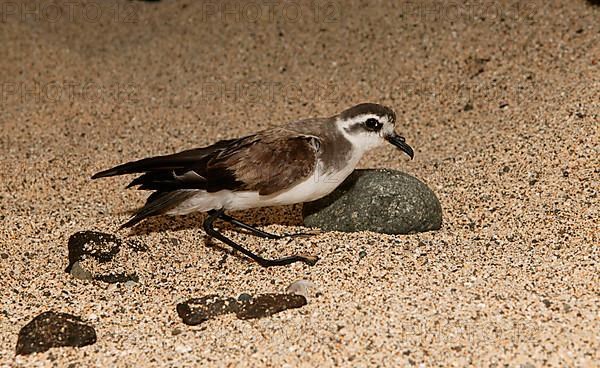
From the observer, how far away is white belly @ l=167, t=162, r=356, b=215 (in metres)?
4.32

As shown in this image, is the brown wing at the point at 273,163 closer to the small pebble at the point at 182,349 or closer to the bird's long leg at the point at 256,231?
the bird's long leg at the point at 256,231

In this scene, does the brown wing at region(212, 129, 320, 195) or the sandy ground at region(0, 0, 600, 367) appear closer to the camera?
the sandy ground at region(0, 0, 600, 367)

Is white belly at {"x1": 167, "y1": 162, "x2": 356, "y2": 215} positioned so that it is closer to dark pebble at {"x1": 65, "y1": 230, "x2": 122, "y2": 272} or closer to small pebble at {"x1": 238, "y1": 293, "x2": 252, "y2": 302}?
dark pebble at {"x1": 65, "y1": 230, "x2": 122, "y2": 272}

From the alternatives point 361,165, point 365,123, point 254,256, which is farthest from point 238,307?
point 361,165

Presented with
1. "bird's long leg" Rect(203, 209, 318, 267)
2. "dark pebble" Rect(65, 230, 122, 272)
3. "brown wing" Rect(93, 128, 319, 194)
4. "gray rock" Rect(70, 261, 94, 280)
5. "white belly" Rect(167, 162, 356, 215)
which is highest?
"brown wing" Rect(93, 128, 319, 194)

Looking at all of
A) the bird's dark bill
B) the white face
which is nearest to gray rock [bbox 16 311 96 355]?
the white face

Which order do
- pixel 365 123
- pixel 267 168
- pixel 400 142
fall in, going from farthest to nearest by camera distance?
pixel 400 142
pixel 365 123
pixel 267 168

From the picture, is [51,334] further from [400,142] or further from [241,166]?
[400,142]

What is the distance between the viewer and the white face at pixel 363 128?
14.6 feet

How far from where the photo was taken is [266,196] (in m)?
4.36

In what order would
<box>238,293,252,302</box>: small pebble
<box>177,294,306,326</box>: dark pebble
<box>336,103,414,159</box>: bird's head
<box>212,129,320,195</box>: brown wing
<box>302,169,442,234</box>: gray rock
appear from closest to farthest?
<box>177,294,306,326</box>: dark pebble → <box>238,293,252,302</box>: small pebble → <box>212,129,320,195</box>: brown wing → <box>336,103,414,159</box>: bird's head → <box>302,169,442,234</box>: gray rock

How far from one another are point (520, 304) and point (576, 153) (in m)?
1.95

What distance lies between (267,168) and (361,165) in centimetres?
173

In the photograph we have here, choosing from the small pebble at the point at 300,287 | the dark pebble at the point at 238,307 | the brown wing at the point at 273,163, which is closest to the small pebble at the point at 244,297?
the dark pebble at the point at 238,307
